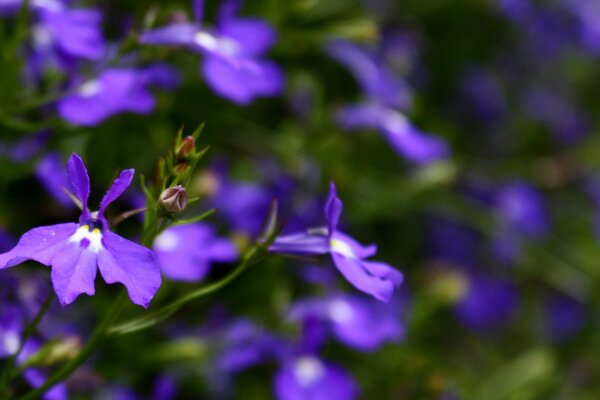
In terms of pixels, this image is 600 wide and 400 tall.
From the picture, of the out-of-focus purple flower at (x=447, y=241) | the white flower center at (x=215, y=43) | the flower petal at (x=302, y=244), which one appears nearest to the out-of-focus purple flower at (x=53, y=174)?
the white flower center at (x=215, y=43)

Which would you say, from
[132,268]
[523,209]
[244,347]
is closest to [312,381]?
[244,347]

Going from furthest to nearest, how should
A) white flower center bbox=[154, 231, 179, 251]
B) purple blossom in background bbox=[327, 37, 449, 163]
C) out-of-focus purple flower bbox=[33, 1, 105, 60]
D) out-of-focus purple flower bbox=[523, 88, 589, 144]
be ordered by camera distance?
out-of-focus purple flower bbox=[523, 88, 589, 144] < purple blossom in background bbox=[327, 37, 449, 163] < white flower center bbox=[154, 231, 179, 251] < out-of-focus purple flower bbox=[33, 1, 105, 60]

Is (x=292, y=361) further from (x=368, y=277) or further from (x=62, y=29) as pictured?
(x=62, y=29)

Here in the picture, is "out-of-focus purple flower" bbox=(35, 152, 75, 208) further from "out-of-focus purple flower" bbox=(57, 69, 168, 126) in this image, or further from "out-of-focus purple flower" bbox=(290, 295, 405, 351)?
"out-of-focus purple flower" bbox=(290, 295, 405, 351)

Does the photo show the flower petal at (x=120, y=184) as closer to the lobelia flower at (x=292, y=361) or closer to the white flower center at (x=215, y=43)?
the white flower center at (x=215, y=43)

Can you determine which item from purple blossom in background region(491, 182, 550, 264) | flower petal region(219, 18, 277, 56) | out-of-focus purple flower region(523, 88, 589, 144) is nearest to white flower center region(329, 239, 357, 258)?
flower petal region(219, 18, 277, 56)

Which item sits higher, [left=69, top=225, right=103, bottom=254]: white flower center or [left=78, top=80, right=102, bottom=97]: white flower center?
[left=69, top=225, right=103, bottom=254]: white flower center

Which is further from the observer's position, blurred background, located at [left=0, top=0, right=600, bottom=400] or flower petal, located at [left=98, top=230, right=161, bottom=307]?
blurred background, located at [left=0, top=0, right=600, bottom=400]
